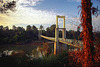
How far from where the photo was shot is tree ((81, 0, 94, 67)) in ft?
3.93

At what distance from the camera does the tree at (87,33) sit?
47.2 inches

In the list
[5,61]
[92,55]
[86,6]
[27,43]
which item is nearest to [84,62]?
[92,55]

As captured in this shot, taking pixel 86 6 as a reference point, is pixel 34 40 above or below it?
below

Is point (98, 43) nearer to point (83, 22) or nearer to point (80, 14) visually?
point (83, 22)

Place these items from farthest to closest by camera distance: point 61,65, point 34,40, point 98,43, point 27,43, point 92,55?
point 34,40 < point 27,43 < point 61,65 < point 98,43 < point 92,55

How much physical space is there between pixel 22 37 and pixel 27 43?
2.25 meters

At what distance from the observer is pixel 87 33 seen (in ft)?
4.00

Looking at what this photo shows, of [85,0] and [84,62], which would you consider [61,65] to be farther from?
[85,0]

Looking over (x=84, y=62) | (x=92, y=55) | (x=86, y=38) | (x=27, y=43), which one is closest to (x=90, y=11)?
(x=86, y=38)

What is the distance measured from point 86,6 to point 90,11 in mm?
97

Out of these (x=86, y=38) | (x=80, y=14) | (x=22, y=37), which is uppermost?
(x=80, y=14)

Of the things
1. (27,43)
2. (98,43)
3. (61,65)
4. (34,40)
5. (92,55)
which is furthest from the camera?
(34,40)

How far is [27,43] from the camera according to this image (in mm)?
24234

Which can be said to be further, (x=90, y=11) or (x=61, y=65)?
(x=61, y=65)
